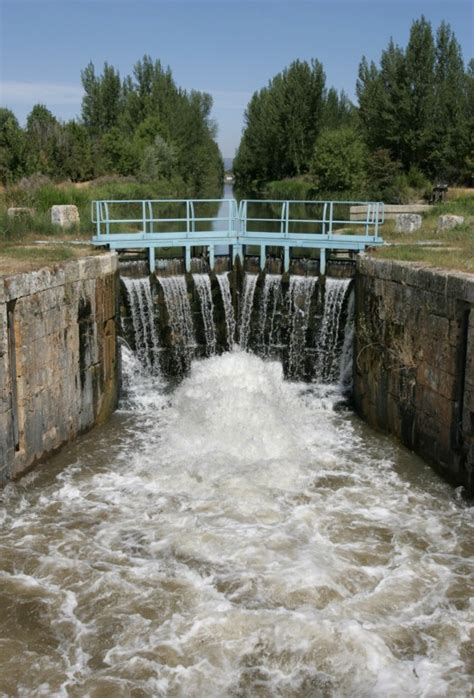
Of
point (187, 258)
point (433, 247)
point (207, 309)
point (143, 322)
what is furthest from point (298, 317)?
point (143, 322)

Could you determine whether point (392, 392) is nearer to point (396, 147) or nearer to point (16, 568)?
point (16, 568)

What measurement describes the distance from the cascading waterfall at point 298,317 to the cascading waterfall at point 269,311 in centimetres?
28

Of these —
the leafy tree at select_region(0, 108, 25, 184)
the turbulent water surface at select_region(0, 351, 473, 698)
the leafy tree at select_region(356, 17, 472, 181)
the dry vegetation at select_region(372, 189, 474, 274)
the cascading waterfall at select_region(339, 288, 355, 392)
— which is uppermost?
the leafy tree at select_region(356, 17, 472, 181)

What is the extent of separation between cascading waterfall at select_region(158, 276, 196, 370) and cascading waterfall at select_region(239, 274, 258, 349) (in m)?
0.89

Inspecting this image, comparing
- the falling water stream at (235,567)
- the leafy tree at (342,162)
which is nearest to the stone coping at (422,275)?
the falling water stream at (235,567)

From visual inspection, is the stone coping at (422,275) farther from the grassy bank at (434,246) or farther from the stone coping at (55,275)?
the stone coping at (55,275)

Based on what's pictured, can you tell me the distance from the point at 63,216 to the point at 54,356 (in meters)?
5.69

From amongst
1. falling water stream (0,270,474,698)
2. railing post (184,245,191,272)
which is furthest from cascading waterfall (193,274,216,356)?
falling water stream (0,270,474,698)

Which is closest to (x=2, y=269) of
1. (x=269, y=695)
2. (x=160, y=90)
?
(x=269, y=695)

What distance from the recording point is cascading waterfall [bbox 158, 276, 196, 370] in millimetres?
11891

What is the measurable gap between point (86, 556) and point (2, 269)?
4.00m

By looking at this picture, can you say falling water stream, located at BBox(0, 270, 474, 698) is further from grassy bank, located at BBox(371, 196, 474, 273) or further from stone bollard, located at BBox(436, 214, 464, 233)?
stone bollard, located at BBox(436, 214, 464, 233)

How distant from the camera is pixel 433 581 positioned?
19.9ft

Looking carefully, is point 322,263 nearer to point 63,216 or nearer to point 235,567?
point 63,216
